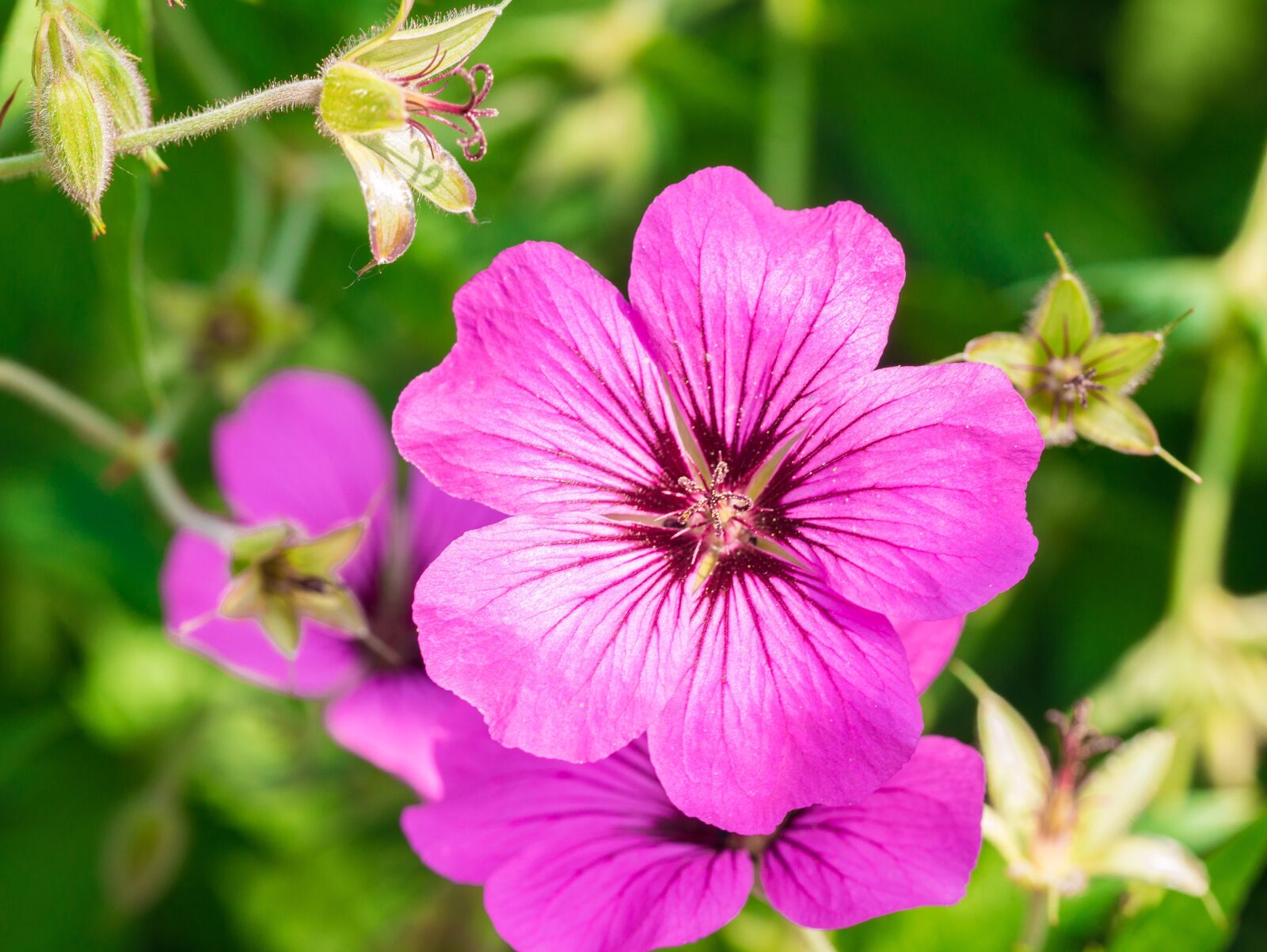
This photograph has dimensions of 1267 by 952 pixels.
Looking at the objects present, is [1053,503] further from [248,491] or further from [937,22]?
[248,491]

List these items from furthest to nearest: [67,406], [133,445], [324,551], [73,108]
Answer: [133,445] < [67,406] < [324,551] < [73,108]

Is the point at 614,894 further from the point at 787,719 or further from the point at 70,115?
the point at 70,115

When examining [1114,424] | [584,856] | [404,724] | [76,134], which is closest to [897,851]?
[584,856]

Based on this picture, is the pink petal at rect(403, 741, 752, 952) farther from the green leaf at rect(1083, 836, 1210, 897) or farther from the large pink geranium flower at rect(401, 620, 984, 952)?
the green leaf at rect(1083, 836, 1210, 897)

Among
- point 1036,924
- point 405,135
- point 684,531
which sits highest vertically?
point 405,135

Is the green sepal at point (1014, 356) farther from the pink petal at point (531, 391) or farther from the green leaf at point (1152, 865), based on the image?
the green leaf at point (1152, 865)

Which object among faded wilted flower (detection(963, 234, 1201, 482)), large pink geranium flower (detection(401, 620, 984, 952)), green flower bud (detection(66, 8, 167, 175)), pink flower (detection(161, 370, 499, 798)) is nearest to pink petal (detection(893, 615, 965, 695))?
large pink geranium flower (detection(401, 620, 984, 952))
